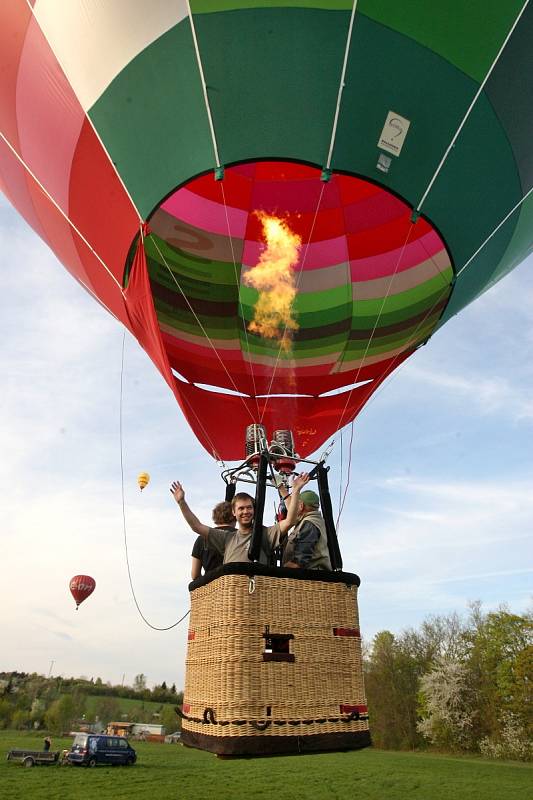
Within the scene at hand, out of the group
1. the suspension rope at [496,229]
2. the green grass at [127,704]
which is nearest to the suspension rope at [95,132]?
the suspension rope at [496,229]

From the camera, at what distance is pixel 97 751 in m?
19.0

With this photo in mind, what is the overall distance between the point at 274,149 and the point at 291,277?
5.35 ft

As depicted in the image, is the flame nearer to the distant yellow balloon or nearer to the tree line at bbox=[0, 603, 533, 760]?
the distant yellow balloon

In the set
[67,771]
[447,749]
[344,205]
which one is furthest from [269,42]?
[447,749]

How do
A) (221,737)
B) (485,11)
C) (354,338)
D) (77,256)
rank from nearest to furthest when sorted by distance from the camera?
(221,737) < (485,11) < (77,256) < (354,338)

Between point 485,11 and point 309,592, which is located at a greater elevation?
point 485,11

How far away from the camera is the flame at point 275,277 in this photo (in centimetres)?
496

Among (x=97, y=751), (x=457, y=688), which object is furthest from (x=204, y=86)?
(x=457, y=688)

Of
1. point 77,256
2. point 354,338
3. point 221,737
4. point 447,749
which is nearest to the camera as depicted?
point 221,737

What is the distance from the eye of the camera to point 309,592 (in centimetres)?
242

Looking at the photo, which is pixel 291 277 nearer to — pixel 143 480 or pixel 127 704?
pixel 143 480

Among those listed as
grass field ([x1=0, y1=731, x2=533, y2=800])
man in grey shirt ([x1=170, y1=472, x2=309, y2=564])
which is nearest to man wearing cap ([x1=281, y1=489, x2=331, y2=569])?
man in grey shirt ([x1=170, y1=472, x2=309, y2=564])

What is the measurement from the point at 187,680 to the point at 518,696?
79.8 ft

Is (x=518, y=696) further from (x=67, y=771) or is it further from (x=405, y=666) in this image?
(x=67, y=771)
